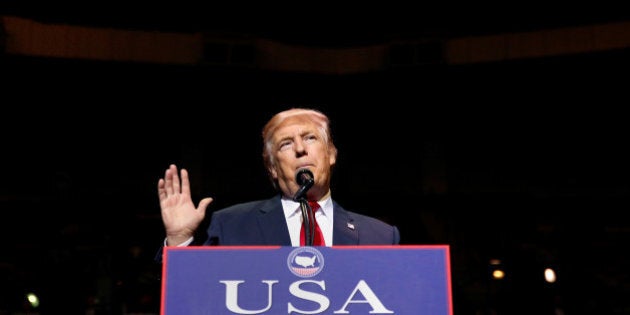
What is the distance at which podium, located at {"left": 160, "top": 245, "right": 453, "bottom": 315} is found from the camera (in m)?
1.22

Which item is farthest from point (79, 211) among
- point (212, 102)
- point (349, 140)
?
point (349, 140)

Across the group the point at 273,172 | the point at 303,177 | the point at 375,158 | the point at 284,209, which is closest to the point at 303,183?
the point at 303,177

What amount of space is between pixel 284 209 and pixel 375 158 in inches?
257

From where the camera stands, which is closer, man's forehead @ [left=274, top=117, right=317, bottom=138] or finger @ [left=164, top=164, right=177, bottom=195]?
finger @ [left=164, top=164, right=177, bottom=195]

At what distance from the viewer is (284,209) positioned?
189cm

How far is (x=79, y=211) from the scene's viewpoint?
7.49 m

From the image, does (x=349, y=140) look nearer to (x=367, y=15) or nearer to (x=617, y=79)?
(x=367, y=15)

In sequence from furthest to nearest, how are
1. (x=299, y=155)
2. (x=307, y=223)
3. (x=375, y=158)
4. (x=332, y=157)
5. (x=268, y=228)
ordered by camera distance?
(x=375, y=158) < (x=332, y=157) < (x=299, y=155) < (x=268, y=228) < (x=307, y=223)

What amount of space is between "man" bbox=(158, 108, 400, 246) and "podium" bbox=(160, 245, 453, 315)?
0.44 meters

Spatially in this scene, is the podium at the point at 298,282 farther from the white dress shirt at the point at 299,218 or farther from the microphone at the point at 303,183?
the white dress shirt at the point at 299,218

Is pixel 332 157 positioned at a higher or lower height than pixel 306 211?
higher

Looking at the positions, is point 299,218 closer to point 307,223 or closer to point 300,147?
point 300,147

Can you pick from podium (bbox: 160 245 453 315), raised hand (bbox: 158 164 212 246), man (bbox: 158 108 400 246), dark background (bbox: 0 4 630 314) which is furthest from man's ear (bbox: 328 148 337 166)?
dark background (bbox: 0 4 630 314)

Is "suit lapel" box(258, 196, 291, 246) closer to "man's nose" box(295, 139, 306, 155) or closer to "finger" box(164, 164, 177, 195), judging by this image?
"man's nose" box(295, 139, 306, 155)
